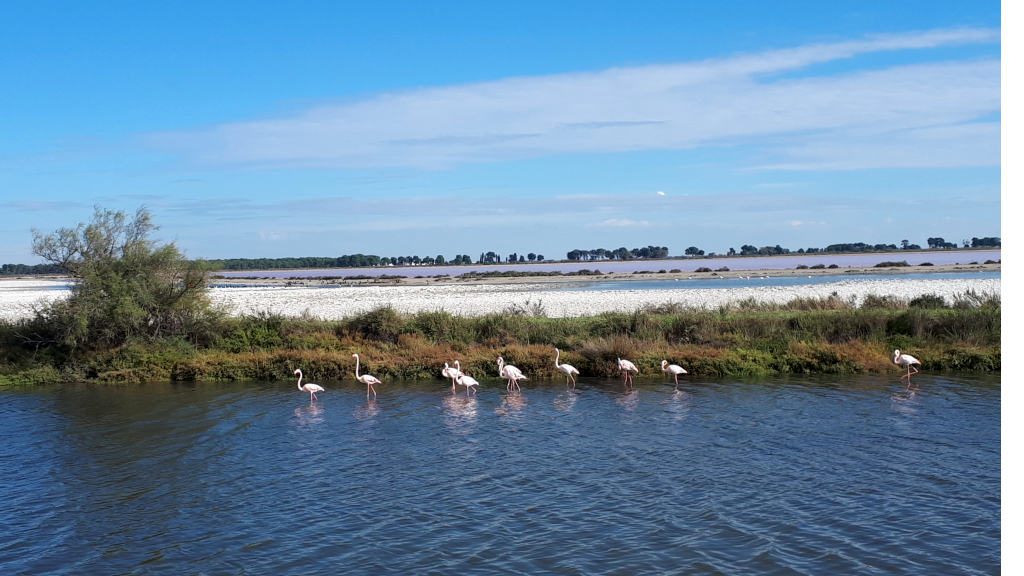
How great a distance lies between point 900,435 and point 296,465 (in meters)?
12.2

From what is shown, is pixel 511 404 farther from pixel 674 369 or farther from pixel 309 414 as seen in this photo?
pixel 674 369

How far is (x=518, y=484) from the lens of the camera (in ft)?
46.0

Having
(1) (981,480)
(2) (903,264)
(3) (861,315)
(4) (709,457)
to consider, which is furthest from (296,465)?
(2) (903,264)

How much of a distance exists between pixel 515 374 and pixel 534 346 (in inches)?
149

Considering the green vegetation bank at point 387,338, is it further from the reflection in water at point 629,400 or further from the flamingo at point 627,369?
the reflection in water at point 629,400

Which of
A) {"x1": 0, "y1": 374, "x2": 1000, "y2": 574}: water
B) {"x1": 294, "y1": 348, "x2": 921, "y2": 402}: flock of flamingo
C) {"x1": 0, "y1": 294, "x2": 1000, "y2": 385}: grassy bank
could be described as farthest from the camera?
{"x1": 0, "y1": 294, "x2": 1000, "y2": 385}: grassy bank

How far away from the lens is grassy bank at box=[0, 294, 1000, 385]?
25.7 metres

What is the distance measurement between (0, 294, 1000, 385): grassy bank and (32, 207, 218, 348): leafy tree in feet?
2.19

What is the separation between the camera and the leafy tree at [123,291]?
2775cm

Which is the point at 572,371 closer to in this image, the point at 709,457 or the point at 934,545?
the point at 709,457

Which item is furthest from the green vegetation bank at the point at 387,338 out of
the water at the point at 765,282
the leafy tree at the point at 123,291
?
the water at the point at 765,282

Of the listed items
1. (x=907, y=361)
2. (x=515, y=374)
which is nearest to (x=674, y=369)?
(x=515, y=374)

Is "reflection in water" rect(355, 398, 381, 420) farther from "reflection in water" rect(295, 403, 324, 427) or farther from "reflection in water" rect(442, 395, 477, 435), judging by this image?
"reflection in water" rect(442, 395, 477, 435)

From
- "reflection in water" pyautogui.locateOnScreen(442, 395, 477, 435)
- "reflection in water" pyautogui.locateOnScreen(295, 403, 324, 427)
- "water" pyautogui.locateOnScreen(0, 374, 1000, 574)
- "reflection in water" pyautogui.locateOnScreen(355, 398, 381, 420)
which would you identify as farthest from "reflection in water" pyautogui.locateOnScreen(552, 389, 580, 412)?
"reflection in water" pyautogui.locateOnScreen(295, 403, 324, 427)
